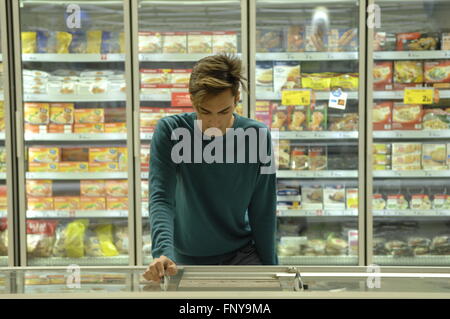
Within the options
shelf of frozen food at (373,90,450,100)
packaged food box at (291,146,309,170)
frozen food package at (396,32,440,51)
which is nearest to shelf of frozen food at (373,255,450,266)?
packaged food box at (291,146,309,170)

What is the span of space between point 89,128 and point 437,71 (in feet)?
8.22

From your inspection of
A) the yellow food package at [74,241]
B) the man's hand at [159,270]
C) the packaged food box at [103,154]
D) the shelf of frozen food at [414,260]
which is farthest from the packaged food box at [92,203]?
the man's hand at [159,270]

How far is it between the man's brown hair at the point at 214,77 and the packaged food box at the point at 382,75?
2.22 m

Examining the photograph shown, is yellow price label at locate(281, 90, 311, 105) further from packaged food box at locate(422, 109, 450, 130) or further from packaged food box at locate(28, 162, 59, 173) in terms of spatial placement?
packaged food box at locate(28, 162, 59, 173)

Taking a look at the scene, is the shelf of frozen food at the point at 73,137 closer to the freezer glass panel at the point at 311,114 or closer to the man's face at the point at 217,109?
the freezer glass panel at the point at 311,114

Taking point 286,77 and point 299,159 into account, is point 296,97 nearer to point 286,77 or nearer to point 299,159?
point 286,77

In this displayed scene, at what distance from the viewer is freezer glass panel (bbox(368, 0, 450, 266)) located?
3.29 metres

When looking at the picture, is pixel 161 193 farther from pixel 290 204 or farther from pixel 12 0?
pixel 12 0

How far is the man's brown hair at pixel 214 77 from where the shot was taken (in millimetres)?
1385

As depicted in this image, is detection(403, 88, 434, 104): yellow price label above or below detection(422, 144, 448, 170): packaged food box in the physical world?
above

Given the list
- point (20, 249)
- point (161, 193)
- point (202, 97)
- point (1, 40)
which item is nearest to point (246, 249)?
point (161, 193)

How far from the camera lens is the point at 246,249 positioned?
167cm

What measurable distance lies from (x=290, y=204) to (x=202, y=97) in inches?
84.3

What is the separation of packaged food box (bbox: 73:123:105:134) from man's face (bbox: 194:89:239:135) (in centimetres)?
203
